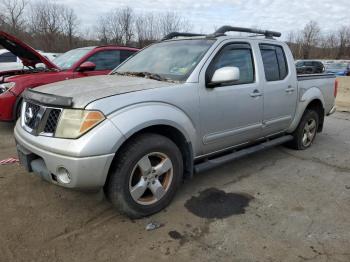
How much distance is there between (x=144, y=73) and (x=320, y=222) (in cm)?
247

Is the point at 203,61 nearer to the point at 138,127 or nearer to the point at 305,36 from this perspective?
the point at 138,127

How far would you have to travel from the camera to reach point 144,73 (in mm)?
3873

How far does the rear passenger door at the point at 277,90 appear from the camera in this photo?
4.46m

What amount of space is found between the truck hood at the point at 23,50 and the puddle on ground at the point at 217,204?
4.36 metres

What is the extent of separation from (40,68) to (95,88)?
447 centimetres

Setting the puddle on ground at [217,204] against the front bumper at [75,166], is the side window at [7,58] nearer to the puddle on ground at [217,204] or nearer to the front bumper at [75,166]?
the front bumper at [75,166]

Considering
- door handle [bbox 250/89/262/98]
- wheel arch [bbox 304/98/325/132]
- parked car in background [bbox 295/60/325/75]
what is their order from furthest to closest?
parked car in background [bbox 295/60/325/75], wheel arch [bbox 304/98/325/132], door handle [bbox 250/89/262/98]

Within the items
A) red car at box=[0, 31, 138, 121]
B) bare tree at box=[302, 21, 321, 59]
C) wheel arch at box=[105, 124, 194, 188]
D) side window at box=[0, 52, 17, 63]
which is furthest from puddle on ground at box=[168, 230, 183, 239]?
bare tree at box=[302, 21, 321, 59]

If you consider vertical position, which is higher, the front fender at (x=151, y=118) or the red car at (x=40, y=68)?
the red car at (x=40, y=68)

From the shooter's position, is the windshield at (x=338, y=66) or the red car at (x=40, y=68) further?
the windshield at (x=338, y=66)

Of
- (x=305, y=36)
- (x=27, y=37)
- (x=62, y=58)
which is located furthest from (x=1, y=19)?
(x=305, y=36)

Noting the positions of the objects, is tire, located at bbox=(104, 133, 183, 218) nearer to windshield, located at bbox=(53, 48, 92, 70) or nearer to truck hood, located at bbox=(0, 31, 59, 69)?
truck hood, located at bbox=(0, 31, 59, 69)

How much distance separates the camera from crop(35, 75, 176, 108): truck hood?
288 cm

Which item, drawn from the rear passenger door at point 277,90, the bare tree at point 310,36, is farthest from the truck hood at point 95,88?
the bare tree at point 310,36
